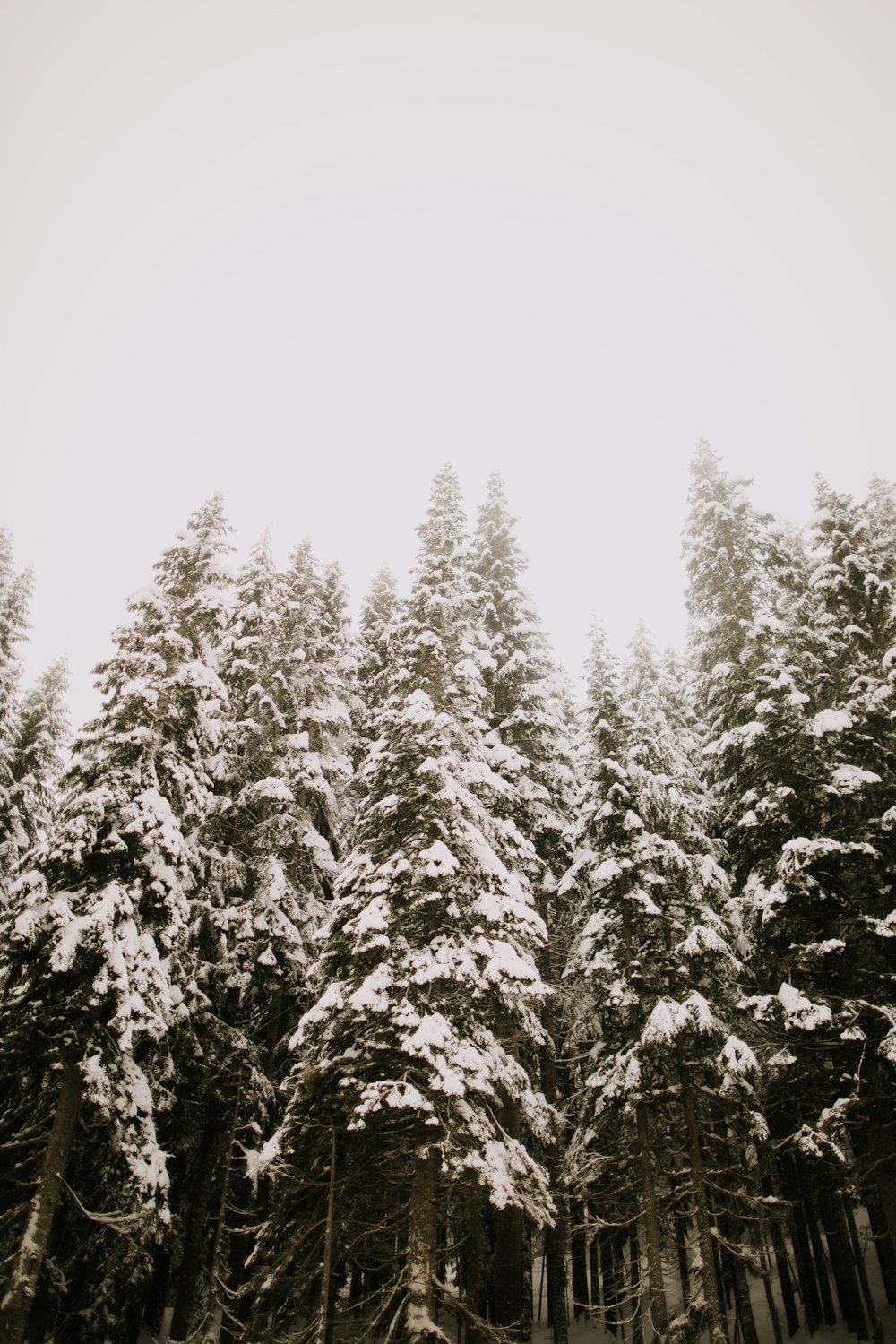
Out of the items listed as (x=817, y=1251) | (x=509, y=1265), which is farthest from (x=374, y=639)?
(x=817, y=1251)

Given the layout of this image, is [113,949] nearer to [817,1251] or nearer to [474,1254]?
[474,1254]

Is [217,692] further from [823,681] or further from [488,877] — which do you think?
[823,681]

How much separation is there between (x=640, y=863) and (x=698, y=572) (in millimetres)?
9677

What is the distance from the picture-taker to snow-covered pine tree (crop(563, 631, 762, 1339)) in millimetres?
14664

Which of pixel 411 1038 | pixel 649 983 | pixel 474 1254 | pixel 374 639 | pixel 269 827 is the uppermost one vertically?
pixel 374 639

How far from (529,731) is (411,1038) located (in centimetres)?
1028

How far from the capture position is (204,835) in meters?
19.4

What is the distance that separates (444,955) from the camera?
507 inches

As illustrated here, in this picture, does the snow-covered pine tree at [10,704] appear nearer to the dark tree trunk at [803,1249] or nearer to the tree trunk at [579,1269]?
the tree trunk at [579,1269]

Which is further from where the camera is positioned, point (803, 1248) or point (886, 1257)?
point (803, 1248)

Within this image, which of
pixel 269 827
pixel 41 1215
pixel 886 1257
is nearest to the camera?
pixel 41 1215

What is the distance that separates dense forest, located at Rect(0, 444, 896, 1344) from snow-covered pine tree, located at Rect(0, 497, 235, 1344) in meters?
0.07

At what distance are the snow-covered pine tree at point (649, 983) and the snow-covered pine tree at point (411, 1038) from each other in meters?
2.05

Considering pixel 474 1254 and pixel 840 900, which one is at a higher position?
pixel 840 900
